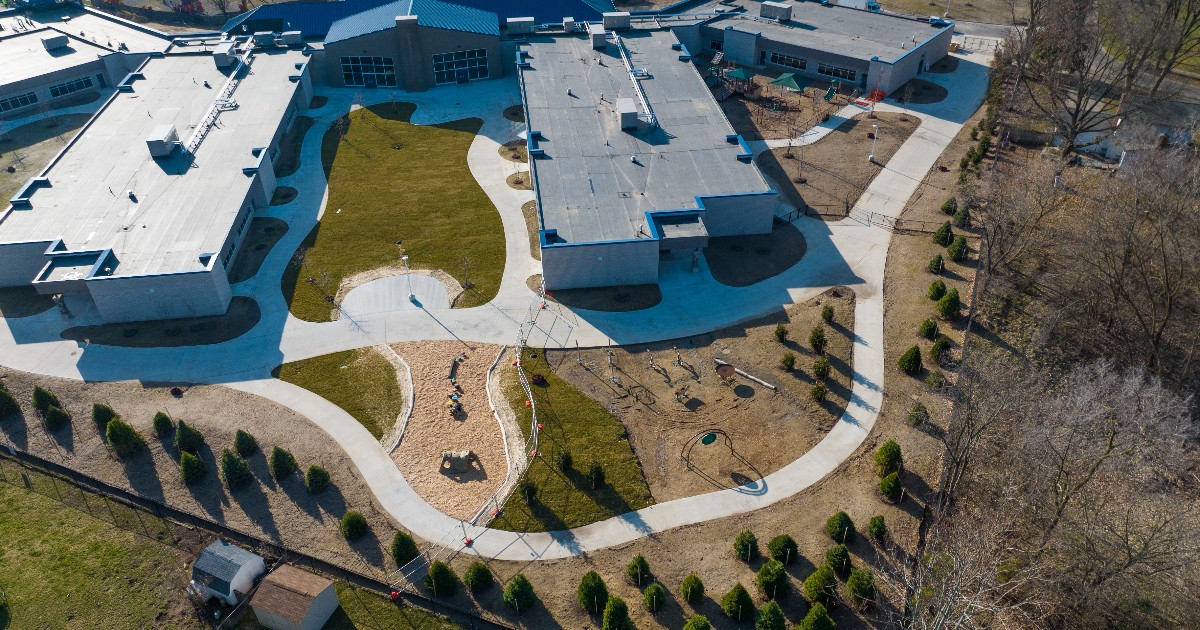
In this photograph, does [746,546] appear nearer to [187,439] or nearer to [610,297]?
[610,297]

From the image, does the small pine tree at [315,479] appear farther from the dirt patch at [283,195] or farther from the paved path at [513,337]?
the dirt patch at [283,195]

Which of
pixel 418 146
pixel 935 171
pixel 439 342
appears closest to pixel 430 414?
pixel 439 342

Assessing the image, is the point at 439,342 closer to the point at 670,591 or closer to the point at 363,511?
the point at 363,511

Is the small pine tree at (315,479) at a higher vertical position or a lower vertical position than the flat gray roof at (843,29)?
lower

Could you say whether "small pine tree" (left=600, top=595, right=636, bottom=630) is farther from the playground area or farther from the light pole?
the light pole

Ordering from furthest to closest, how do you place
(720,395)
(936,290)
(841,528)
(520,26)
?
(520,26), (936,290), (720,395), (841,528)

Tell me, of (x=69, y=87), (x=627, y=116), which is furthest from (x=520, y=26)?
(x=69, y=87)

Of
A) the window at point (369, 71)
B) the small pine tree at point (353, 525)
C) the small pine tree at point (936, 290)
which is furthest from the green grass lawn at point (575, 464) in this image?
the window at point (369, 71)

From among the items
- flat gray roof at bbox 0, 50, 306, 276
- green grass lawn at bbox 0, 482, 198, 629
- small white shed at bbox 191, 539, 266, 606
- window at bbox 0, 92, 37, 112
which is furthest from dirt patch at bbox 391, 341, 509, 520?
window at bbox 0, 92, 37, 112
